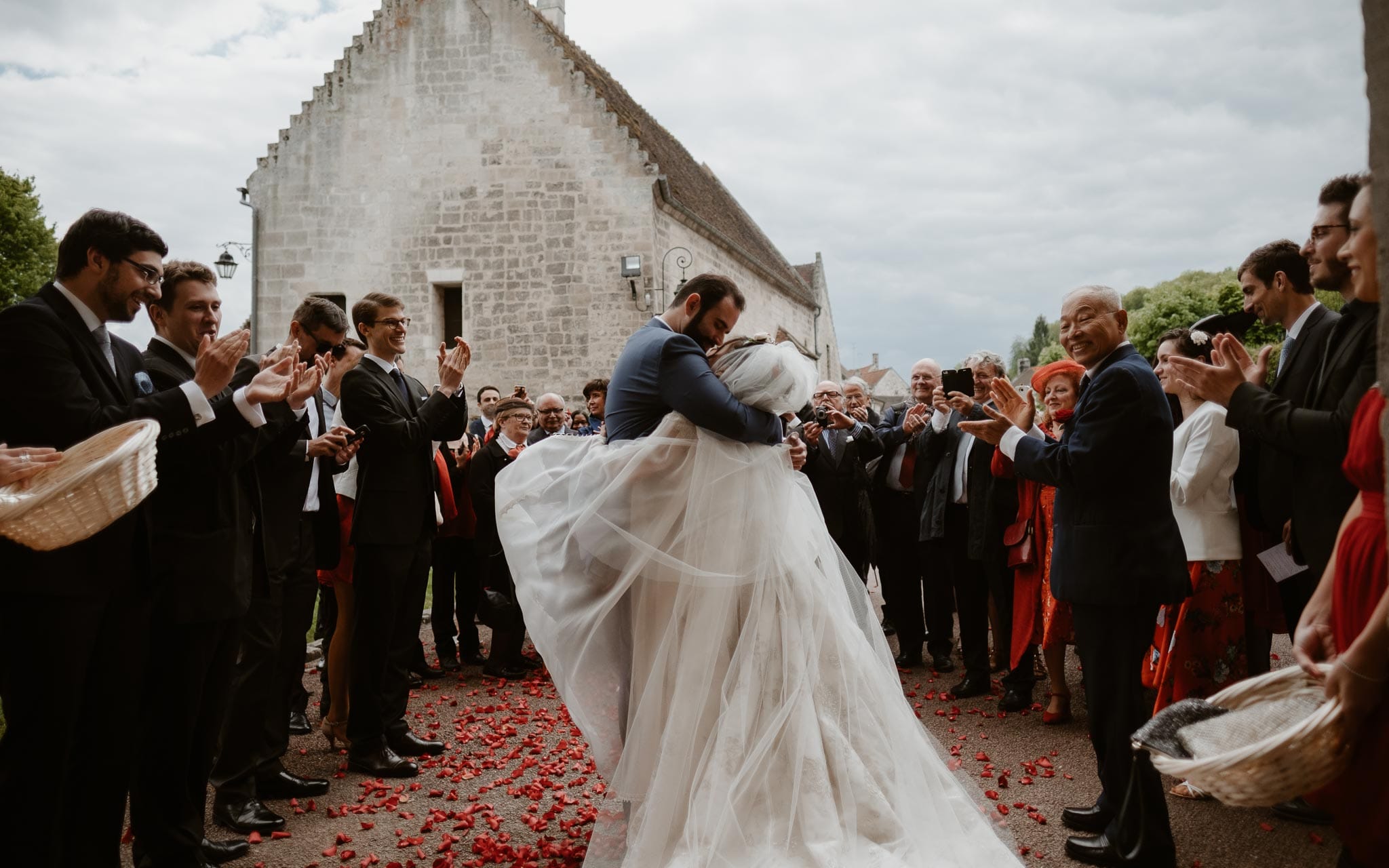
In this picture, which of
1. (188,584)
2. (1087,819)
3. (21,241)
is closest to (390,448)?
(188,584)

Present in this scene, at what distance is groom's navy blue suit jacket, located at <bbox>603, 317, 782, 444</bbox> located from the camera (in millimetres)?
3555

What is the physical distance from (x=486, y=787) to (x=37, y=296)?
118 inches

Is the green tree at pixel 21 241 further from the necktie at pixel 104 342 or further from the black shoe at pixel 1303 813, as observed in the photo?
the black shoe at pixel 1303 813

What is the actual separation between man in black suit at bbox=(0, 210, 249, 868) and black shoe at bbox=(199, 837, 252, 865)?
1.82 feet

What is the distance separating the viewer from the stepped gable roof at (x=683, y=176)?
64.1 feet

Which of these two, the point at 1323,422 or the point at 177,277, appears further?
the point at 177,277

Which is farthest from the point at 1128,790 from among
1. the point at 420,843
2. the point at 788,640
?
the point at 420,843

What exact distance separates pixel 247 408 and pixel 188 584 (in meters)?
0.72

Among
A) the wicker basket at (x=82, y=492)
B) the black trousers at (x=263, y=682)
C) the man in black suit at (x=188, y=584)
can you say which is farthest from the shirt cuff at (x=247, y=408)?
the black trousers at (x=263, y=682)

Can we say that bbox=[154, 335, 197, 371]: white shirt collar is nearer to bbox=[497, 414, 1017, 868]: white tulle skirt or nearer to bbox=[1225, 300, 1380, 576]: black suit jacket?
bbox=[497, 414, 1017, 868]: white tulle skirt

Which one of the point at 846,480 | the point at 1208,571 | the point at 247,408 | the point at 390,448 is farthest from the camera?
the point at 846,480

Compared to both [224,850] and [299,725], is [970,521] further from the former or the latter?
[224,850]

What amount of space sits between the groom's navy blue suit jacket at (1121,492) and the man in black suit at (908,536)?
356 centimetres

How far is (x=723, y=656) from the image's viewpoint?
3.58 metres
